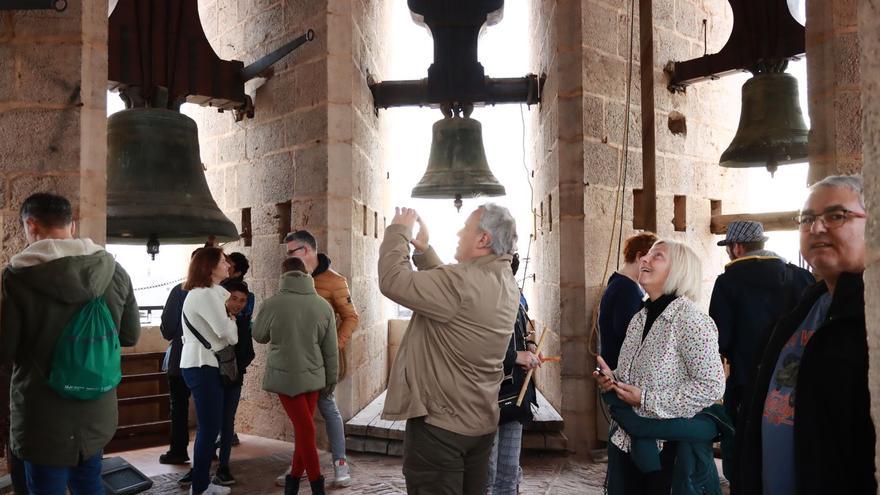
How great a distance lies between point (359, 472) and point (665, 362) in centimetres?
275

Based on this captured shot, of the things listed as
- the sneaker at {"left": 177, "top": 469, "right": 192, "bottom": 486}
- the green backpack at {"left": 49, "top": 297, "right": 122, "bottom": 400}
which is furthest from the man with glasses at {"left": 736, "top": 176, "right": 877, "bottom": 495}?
the sneaker at {"left": 177, "top": 469, "right": 192, "bottom": 486}

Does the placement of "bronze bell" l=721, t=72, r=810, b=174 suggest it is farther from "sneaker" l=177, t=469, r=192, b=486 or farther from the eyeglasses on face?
"sneaker" l=177, t=469, r=192, b=486

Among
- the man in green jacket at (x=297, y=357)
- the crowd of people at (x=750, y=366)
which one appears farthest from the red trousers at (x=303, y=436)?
the crowd of people at (x=750, y=366)

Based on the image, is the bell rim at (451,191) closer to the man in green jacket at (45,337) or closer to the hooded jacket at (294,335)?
the hooded jacket at (294,335)

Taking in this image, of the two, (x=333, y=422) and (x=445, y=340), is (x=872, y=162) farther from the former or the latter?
(x=333, y=422)

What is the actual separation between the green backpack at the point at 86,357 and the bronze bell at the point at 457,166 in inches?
129

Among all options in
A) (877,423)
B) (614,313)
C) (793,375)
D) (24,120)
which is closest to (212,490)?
(24,120)

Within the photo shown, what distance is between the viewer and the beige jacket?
7.25ft

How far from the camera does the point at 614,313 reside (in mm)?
3295

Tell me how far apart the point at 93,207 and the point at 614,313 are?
7.95ft

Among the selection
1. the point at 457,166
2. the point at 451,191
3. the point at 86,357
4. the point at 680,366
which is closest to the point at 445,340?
the point at 680,366

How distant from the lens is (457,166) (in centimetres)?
540

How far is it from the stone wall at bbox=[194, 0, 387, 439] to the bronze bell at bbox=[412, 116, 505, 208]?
0.57 metres

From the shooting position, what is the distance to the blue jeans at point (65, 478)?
87.0 inches
